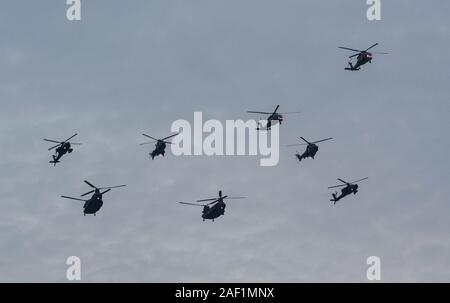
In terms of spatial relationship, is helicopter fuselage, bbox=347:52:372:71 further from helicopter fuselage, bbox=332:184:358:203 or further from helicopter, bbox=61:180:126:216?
helicopter, bbox=61:180:126:216

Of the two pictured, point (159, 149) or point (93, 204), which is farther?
point (159, 149)

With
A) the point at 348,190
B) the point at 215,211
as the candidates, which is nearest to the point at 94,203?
the point at 215,211

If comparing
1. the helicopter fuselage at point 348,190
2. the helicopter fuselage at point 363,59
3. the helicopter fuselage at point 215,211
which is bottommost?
the helicopter fuselage at point 215,211

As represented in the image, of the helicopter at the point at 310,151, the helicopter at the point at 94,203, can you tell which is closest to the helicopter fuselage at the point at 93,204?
the helicopter at the point at 94,203

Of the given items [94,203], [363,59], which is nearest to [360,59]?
[363,59]

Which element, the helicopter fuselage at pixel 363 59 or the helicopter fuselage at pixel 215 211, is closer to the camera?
the helicopter fuselage at pixel 215 211

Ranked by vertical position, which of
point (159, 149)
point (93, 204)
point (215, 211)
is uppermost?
point (159, 149)

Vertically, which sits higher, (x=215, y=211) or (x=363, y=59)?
(x=363, y=59)

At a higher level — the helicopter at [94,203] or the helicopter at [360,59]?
the helicopter at [360,59]

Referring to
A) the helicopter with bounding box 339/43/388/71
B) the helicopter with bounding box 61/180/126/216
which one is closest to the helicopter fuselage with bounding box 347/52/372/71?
the helicopter with bounding box 339/43/388/71

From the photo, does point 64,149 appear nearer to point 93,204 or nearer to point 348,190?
point 93,204

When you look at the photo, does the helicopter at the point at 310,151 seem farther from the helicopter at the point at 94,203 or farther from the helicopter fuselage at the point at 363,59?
the helicopter at the point at 94,203

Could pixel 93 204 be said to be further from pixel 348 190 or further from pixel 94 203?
pixel 348 190

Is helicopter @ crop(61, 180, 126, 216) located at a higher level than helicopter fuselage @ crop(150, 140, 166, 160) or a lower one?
lower
